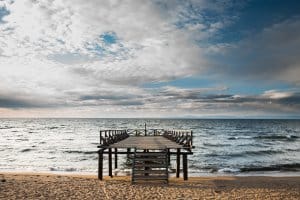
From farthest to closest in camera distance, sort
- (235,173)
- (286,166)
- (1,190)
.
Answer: (286,166) < (235,173) < (1,190)

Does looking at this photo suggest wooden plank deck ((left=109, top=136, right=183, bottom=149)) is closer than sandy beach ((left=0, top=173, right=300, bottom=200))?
No

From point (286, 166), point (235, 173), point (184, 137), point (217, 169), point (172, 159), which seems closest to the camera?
point (184, 137)

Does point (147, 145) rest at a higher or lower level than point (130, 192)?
higher

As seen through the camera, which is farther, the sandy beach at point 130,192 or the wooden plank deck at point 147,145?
the wooden plank deck at point 147,145

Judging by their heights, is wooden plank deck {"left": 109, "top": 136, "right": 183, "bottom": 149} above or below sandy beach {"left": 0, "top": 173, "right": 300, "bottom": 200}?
above

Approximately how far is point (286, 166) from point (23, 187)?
2679cm

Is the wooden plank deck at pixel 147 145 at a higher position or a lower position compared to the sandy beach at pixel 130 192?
higher

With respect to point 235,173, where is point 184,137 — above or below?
above

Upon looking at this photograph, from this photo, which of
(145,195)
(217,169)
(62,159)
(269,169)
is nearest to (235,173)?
(217,169)

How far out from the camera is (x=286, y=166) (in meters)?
31.9

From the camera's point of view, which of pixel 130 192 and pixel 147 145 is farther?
pixel 147 145

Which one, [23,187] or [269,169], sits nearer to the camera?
[23,187]

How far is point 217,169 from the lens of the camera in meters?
29.7

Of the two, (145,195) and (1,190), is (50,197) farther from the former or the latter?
(145,195)
